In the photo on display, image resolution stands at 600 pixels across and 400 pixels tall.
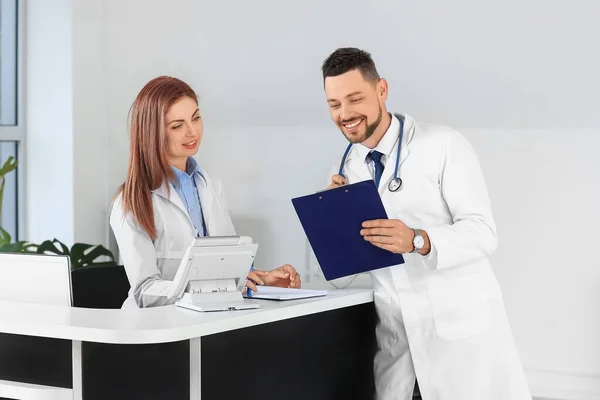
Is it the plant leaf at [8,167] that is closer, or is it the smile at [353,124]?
the smile at [353,124]

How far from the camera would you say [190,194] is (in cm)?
342

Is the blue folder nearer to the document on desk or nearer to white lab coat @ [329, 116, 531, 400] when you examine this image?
the document on desk

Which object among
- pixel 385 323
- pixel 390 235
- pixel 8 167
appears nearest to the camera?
pixel 390 235

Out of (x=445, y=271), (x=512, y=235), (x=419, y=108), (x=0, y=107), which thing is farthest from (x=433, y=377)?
(x=0, y=107)

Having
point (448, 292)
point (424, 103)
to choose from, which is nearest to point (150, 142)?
point (448, 292)

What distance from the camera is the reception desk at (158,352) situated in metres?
2.48

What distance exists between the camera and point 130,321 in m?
2.52

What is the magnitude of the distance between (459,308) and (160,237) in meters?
1.11

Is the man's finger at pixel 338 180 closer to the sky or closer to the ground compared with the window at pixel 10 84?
closer to the ground

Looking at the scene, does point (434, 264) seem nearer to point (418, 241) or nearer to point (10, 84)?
point (418, 241)

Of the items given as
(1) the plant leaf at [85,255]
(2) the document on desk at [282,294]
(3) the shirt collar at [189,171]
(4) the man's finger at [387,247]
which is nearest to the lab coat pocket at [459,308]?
(4) the man's finger at [387,247]

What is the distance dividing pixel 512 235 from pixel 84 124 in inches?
103

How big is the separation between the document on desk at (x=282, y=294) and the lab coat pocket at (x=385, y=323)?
0.26 m

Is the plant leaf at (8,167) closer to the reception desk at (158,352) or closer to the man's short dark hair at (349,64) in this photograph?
the reception desk at (158,352)
